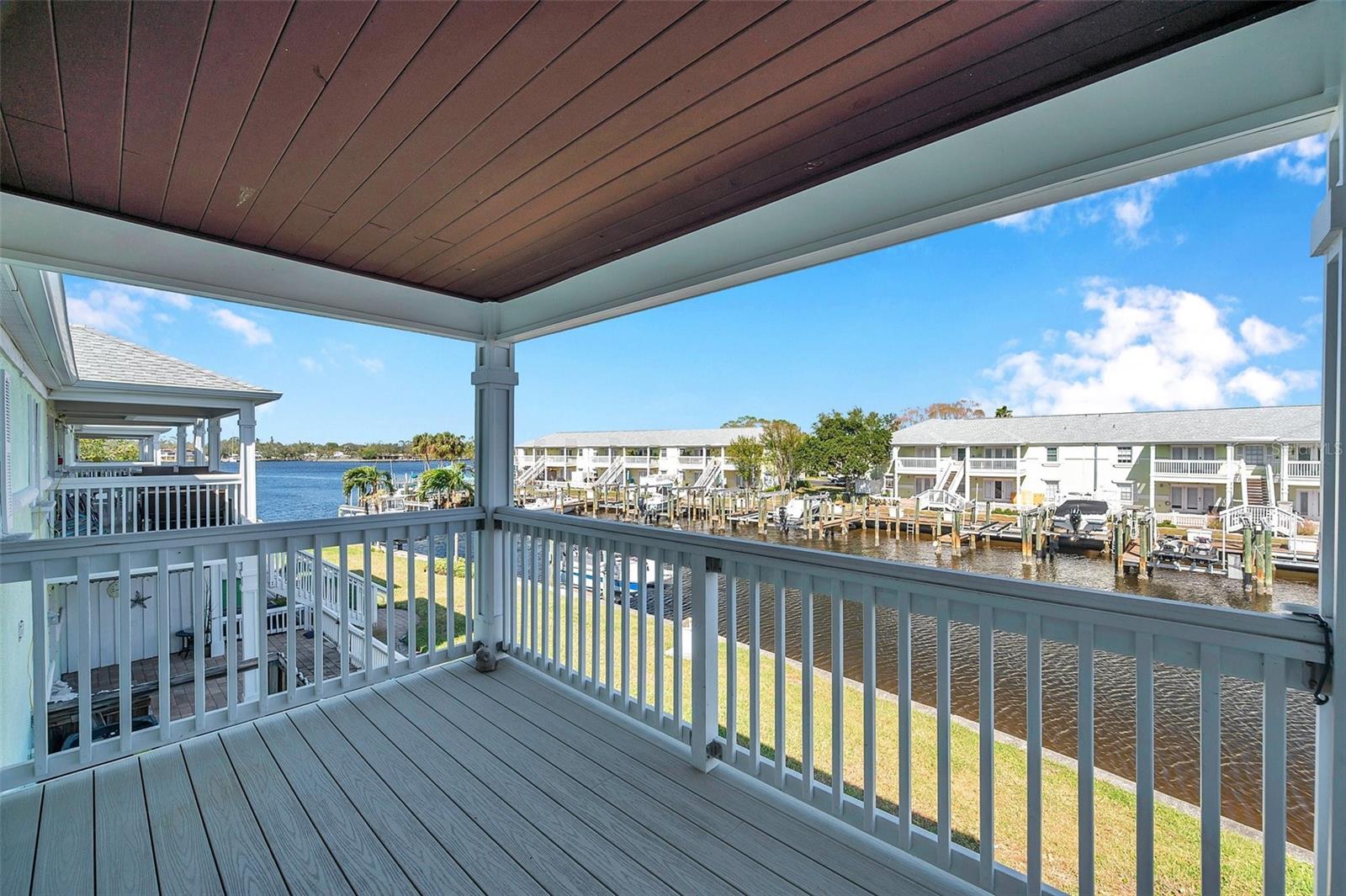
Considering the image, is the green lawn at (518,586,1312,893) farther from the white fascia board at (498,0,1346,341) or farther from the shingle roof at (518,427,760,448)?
the white fascia board at (498,0,1346,341)

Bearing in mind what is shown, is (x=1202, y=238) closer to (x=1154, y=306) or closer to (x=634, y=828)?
(x=1154, y=306)

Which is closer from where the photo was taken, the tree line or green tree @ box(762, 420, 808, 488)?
the tree line

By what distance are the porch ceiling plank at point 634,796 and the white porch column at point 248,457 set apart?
2128 millimetres

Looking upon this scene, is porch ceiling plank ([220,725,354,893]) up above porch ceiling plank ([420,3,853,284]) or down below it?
below

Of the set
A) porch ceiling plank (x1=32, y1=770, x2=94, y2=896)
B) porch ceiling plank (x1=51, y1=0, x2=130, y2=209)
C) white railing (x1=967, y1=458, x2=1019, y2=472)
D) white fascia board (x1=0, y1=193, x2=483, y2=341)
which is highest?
porch ceiling plank (x1=51, y1=0, x2=130, y2=209)

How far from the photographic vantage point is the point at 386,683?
3.12 metres

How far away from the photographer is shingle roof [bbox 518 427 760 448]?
2.07 meters

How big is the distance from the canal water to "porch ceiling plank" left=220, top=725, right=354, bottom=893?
169 cm

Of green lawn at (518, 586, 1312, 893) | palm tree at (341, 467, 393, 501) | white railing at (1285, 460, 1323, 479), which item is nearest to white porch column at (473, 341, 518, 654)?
green lawn at (518, 586, 1312, 893)

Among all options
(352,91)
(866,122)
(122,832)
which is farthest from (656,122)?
(122,832)

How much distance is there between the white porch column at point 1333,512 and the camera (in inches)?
44.8

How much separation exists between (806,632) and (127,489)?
544cm

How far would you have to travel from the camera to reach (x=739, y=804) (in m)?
2.11

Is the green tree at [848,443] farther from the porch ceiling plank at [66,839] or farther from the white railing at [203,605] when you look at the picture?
the porch ceiling plank at [66,839]
